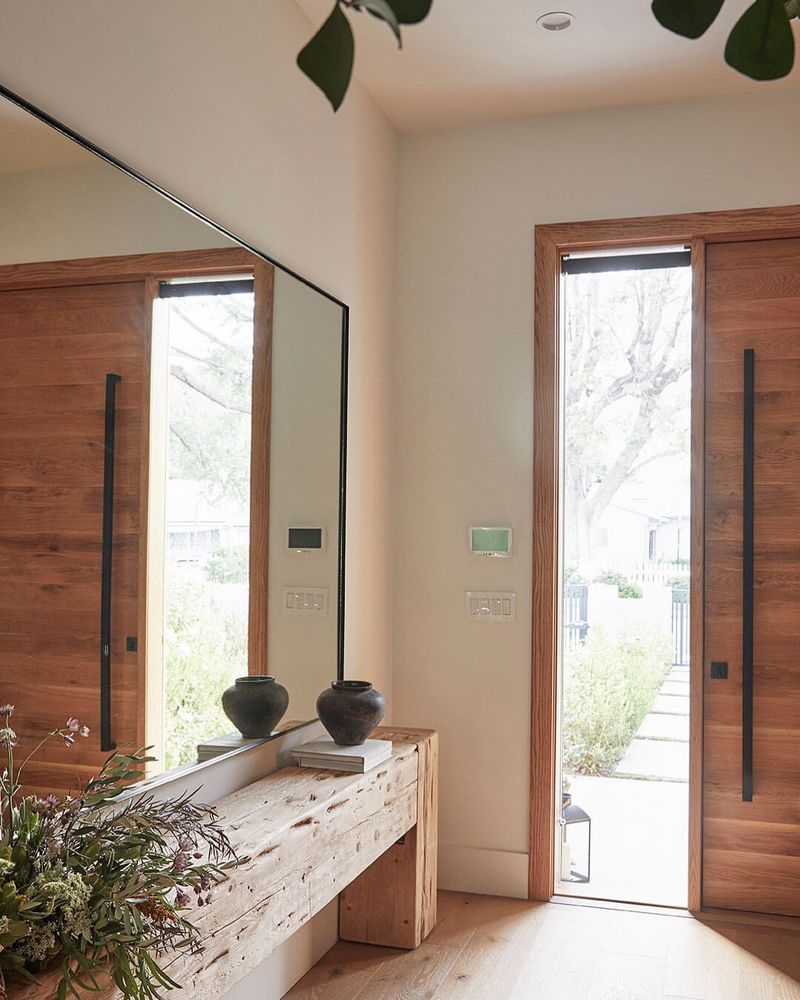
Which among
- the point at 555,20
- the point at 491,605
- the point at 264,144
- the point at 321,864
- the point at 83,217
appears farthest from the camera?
the point at 491,605

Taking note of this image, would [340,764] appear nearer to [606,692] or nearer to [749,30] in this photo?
[606,692]

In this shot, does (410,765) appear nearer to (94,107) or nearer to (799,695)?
(799,695)

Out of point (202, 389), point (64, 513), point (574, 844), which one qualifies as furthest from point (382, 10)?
point (574, 844)

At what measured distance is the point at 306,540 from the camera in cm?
291

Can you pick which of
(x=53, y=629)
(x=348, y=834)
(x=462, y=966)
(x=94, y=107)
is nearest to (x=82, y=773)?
(x=53, y=629)

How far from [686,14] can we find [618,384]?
134 inches

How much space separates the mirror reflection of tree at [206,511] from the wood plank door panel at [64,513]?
17 cm

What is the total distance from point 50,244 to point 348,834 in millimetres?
1625

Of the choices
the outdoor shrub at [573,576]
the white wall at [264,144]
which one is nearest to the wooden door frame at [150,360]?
the white wall at [264,144]

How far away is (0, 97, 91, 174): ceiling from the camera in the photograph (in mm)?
1694

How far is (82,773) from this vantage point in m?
1.86

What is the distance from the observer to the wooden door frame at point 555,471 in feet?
11.4

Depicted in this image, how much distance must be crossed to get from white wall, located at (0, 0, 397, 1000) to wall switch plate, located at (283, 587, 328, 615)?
0.31 meters

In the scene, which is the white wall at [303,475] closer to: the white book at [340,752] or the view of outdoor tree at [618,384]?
the white book at [340,752]
